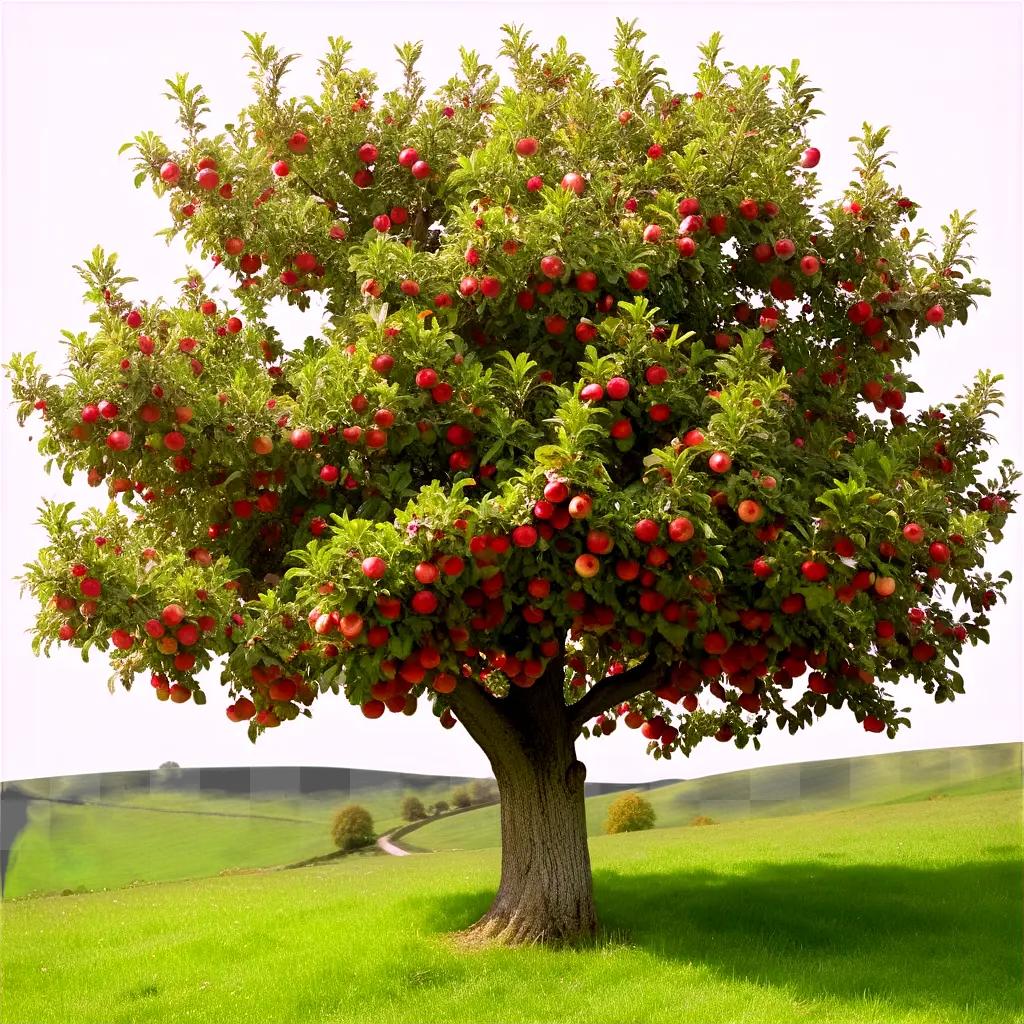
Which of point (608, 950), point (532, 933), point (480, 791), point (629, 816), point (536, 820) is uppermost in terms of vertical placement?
point (536, 820)

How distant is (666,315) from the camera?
10820 millimetres

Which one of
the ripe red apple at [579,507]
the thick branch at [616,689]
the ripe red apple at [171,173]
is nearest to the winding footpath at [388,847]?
the thick branch at [616,689]

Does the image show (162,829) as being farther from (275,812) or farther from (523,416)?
(523,416)

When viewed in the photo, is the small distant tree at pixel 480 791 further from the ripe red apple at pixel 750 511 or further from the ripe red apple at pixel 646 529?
the ripe red apple at pixel 646 529

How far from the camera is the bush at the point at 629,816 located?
29.2 m

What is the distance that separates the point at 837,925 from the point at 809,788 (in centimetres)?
1892

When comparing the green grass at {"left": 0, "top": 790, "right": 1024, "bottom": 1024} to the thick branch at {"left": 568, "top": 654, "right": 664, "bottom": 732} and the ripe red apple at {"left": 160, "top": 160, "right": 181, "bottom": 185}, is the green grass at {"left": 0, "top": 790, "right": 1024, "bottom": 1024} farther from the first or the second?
the ripe red apple at {"left": 160, "top": 160, "right": 181, "bottom": 185}

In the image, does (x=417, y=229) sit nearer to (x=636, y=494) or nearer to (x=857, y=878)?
(x=636, y=494)

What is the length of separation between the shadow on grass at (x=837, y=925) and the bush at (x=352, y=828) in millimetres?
12940

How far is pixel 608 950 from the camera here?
11.6 meters

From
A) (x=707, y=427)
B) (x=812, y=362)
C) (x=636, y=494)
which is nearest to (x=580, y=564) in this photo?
(x=636, y=494)

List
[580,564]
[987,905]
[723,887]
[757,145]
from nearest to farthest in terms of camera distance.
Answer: [580,564] < [757,145] < [987,905] < [723,887]

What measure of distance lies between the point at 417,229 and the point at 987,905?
1173 cm

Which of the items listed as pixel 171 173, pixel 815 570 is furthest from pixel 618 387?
pixel 171 173
